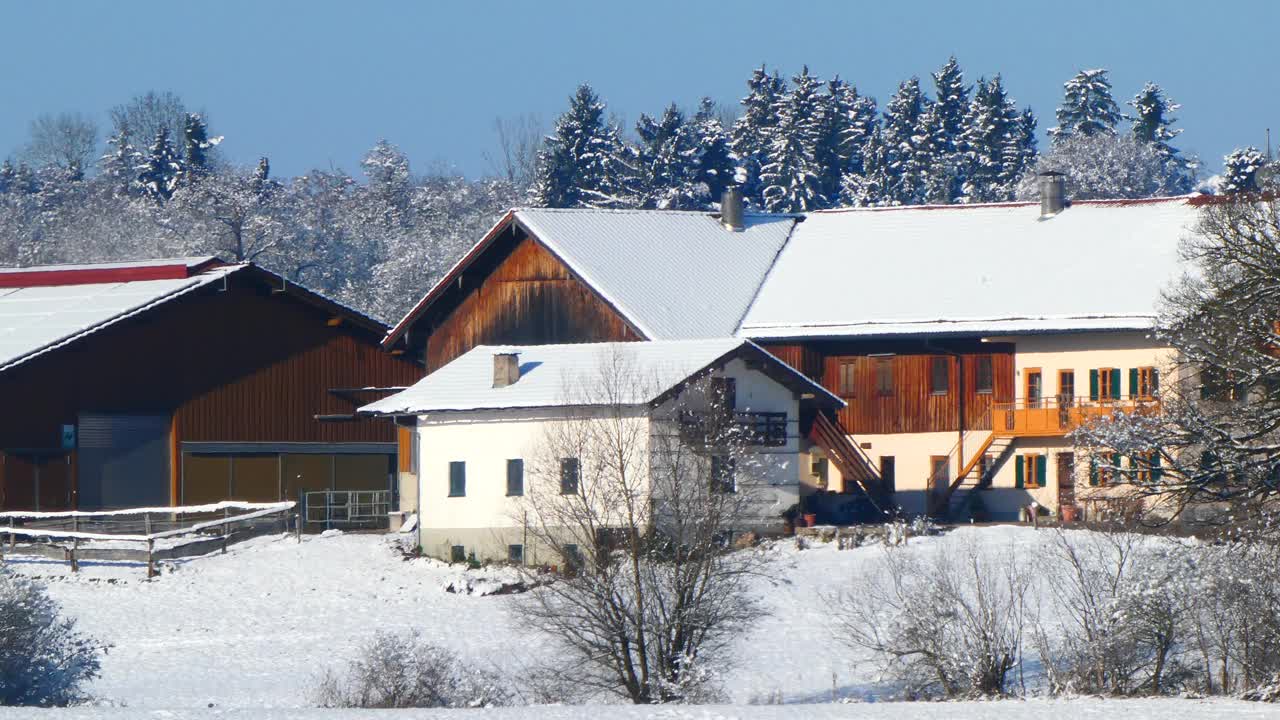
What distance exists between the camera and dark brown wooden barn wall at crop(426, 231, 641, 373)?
60500mm

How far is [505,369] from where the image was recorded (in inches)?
2133

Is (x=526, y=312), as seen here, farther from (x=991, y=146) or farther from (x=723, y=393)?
(x=991, y=146)

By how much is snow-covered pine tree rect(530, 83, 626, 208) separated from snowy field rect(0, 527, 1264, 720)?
165ft

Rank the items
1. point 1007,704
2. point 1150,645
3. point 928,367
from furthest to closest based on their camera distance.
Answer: point 928,367 → point 1150,645 → point 1007,704

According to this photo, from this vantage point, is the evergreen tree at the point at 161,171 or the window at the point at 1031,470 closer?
the window at the point at 1031,470

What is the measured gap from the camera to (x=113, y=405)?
191 ft

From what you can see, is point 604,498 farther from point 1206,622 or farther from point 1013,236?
point 1013,236

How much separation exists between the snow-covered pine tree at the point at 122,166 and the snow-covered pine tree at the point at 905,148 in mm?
50439

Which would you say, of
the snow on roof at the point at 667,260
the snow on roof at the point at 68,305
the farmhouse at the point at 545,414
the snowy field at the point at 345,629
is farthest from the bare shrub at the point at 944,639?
the snow on roof at the point at 68,305

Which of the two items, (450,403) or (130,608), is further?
(450,403)

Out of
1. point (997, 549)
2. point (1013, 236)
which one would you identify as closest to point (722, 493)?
point (997, 549)

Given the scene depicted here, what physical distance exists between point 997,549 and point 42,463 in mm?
24861

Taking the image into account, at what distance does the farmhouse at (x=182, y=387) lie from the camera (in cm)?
5675

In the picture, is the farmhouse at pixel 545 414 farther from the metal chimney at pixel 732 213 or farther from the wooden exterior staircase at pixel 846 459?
the metal chimney at pixel 732 213
